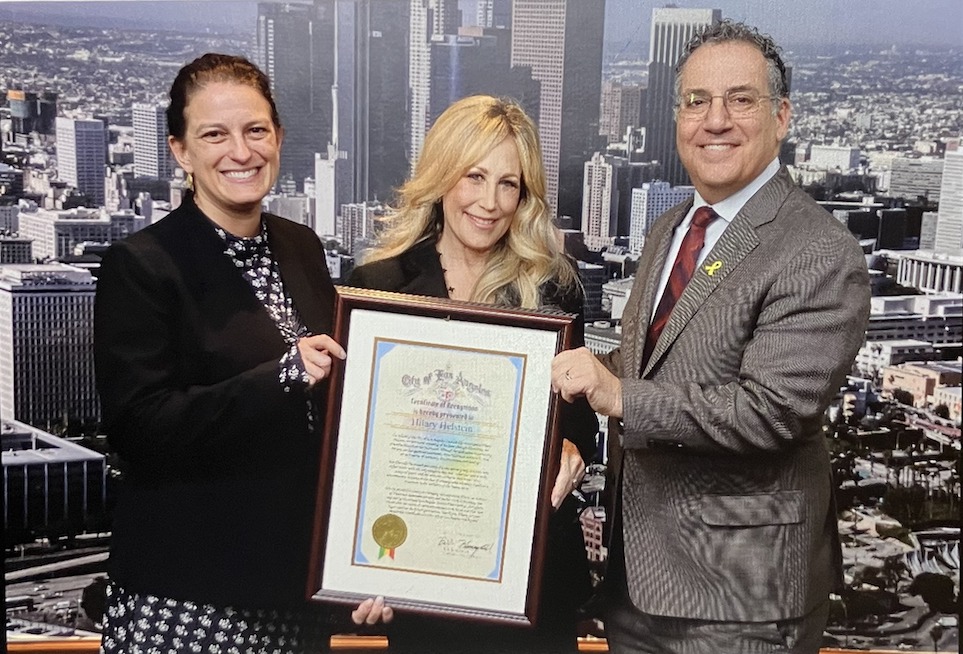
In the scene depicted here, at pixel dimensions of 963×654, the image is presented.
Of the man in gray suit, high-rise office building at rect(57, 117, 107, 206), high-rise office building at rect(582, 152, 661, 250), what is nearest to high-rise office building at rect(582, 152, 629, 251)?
high-rise office building at rect(582, 152, 661, 250)

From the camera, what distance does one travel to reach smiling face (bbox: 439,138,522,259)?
2.37 metres

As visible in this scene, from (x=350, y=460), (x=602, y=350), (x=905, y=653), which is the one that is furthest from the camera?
(x=905, y=653)

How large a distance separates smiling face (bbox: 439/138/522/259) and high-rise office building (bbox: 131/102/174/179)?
765mm

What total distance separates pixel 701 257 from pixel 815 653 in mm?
Answer: 980

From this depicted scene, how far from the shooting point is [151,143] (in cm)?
261

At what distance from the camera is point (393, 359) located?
2.30 m

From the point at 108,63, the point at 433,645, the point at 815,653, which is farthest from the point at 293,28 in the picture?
the point at 815,653

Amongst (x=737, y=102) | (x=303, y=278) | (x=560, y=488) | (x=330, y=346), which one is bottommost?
(x=560, y=488)

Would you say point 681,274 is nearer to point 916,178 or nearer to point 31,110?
point 916,178

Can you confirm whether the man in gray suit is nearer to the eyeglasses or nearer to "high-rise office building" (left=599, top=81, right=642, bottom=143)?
the eyeglasses

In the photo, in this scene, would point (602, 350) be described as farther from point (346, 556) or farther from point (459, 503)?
point (346, 556)

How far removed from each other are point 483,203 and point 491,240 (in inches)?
4.0

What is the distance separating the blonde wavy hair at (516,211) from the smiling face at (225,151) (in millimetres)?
370
